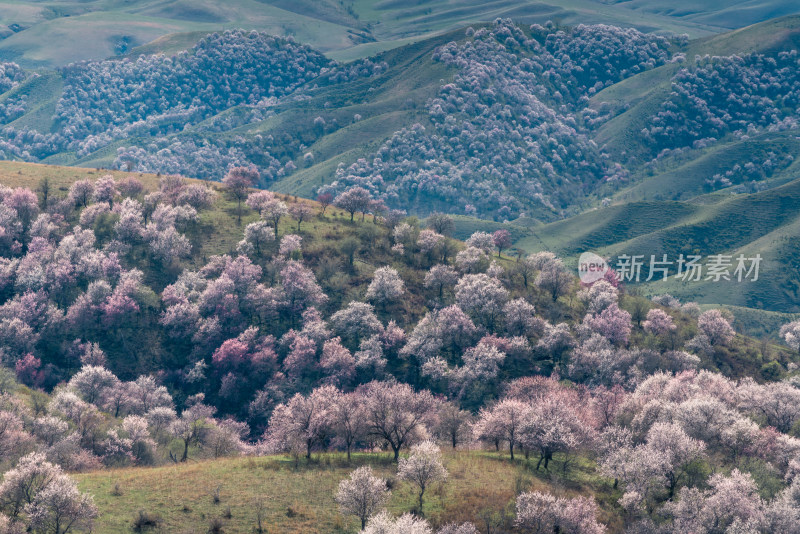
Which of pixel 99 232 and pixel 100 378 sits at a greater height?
pixel 99 232

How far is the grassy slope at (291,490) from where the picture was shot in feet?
191

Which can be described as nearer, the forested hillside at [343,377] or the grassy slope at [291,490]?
the grassy slope at [291,490]

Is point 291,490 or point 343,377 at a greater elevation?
point 291,490

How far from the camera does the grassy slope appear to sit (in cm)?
5812

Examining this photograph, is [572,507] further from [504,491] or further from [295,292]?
[295,292]

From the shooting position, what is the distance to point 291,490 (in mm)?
63656

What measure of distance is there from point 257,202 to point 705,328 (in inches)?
4136

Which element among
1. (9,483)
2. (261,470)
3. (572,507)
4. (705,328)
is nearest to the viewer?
(9,483)

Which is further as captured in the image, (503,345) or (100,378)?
(503,345)

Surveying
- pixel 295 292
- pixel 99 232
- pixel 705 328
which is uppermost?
pixel 99 232

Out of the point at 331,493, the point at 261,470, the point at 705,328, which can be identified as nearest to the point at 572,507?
the point at 331,493

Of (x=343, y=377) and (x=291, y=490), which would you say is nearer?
(x=291, y=490)

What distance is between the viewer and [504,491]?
6425cm

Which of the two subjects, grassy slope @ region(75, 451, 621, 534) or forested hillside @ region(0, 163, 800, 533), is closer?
grassy slope @ region(75, 451, 621, 534)
